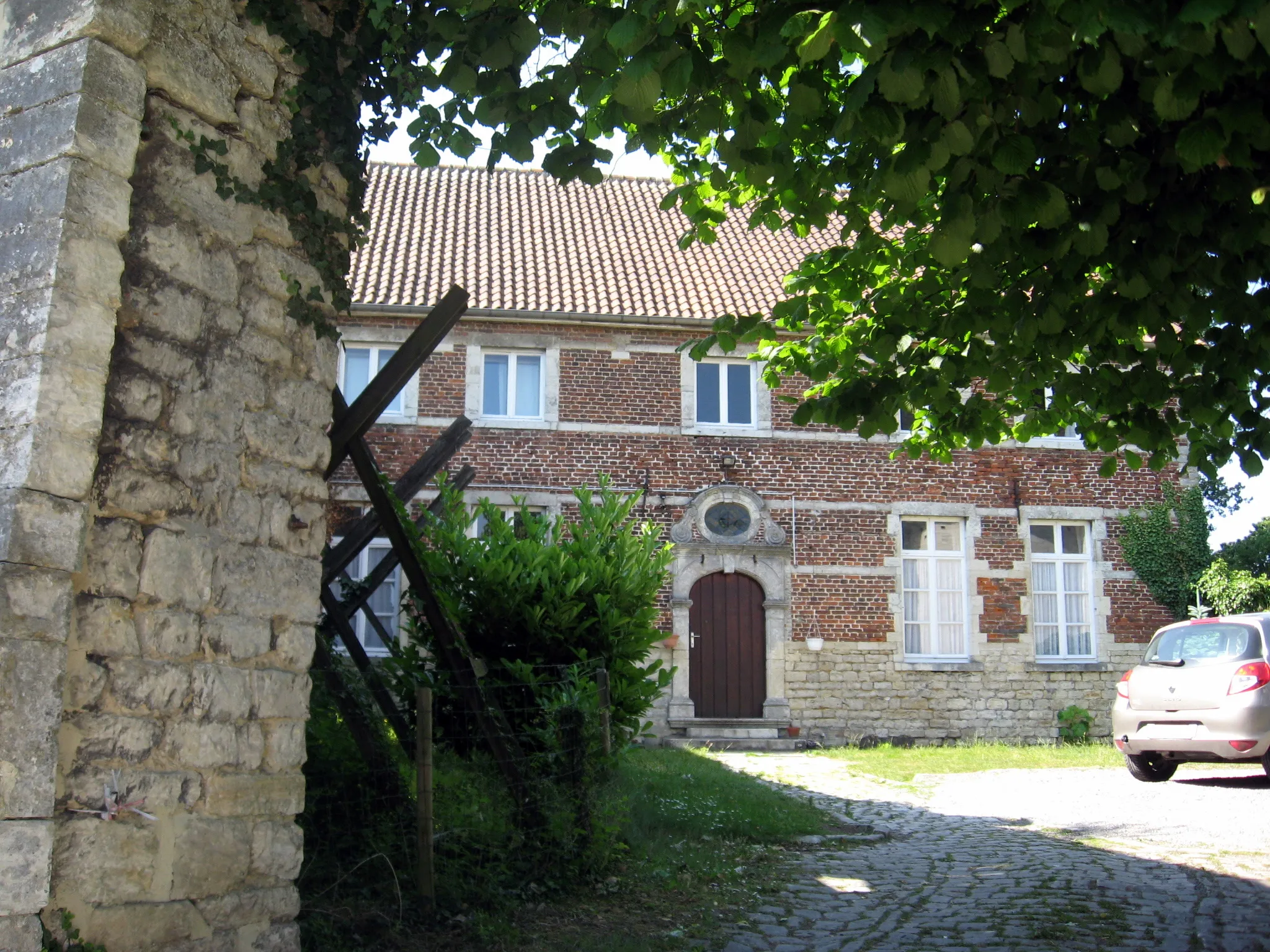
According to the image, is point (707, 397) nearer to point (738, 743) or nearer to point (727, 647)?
point (727, 647)

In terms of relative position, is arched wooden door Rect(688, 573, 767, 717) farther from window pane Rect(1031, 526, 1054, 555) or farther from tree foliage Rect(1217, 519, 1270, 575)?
tree foliage Rect(1217, 519, 1270, 575)

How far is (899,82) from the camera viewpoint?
122 inches

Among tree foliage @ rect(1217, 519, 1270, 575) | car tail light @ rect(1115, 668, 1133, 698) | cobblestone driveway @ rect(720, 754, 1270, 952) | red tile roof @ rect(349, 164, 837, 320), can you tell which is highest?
red tile roof @ rect(349, 164, 837, 320)

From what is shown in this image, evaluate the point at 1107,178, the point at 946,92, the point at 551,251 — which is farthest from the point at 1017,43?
the point at 551,251

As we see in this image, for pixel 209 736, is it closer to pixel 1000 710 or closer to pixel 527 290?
pixel 527 290

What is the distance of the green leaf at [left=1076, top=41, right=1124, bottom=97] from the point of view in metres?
3.35

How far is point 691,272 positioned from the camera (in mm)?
17172

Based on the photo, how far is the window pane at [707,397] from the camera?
52.4ft

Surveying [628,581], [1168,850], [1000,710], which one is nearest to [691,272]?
[1000,710]

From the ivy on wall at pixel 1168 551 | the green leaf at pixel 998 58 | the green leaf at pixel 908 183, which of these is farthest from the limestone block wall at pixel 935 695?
the green leaf at pixel 998 58

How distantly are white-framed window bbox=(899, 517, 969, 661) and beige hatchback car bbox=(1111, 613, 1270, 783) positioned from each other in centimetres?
532

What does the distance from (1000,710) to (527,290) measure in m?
9.17

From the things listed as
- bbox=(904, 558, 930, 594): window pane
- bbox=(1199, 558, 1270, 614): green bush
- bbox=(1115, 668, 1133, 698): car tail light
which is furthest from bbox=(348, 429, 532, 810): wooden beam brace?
bbox=(1199, 558, 1270, 614): green bush

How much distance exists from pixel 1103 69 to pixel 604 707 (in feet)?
14.6
